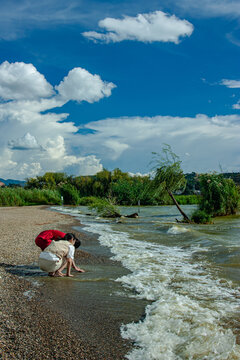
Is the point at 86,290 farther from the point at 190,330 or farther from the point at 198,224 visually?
the point at 198,224

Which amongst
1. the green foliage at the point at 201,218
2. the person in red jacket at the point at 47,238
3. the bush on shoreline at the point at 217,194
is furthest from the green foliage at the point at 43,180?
the person in red jacket at the point at 47,238

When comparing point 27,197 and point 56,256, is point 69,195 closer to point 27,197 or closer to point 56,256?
point 27,197

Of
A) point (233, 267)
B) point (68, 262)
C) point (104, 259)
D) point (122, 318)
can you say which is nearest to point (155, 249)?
point (104, 259)

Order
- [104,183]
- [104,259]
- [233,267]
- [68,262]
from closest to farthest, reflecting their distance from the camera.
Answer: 1. [68,262]
2. [233,267]
3. [104,259]
4. [104,183]

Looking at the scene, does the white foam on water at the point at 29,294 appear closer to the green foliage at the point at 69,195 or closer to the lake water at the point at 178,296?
the lake water at the point at 178,296

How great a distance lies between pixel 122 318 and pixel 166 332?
0.72 meters

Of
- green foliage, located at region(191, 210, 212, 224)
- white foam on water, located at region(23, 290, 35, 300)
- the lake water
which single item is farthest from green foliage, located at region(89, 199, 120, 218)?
white foam on water, located at region(23, 290, 35, 300)

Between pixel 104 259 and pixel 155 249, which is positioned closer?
pixel 104 259

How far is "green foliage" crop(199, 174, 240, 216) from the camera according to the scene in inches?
883

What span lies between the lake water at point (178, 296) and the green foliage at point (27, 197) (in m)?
36.6

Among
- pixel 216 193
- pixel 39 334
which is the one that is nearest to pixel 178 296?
pixel 39 334

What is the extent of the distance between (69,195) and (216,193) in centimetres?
2899

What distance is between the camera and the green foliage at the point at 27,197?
145 feet

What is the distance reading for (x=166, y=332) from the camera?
4137 mm
